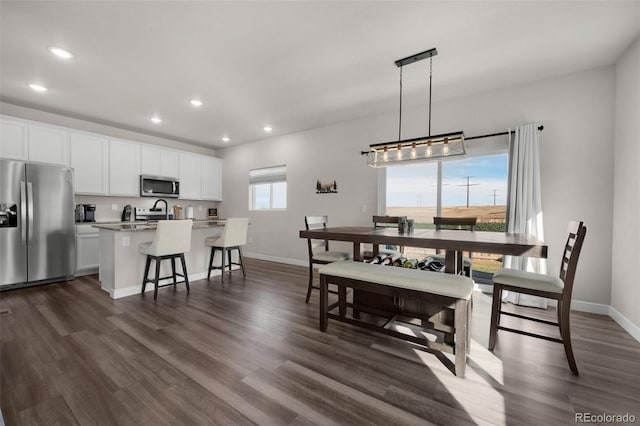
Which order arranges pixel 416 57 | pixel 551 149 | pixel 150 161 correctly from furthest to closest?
pixel 150 161 → pixel 551 149 → pixel 416 57

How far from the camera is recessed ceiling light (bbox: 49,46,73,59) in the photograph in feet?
8.31

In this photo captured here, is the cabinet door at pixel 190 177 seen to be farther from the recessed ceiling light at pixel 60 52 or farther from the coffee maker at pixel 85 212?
the recessed ceiling light at pixel 60 52

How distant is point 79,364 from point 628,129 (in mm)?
5113

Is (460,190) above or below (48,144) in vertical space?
below

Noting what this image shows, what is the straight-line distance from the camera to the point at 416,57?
2.66m

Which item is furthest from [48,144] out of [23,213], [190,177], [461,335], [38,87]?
[461,335]

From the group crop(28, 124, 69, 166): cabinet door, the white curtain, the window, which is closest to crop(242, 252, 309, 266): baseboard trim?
the window

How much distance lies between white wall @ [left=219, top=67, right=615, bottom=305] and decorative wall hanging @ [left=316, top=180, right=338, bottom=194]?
90 millimetres

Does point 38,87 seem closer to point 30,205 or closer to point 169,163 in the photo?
→ point 30,205

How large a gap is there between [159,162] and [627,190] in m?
7.00

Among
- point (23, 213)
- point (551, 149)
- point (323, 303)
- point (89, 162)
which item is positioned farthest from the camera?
point (89, 162)

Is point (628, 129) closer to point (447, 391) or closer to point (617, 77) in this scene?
point (617, 77)

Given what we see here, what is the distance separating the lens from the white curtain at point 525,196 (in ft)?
10.2

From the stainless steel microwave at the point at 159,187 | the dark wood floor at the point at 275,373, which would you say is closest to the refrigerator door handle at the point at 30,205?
the dark wood floor at the point at 275,373
